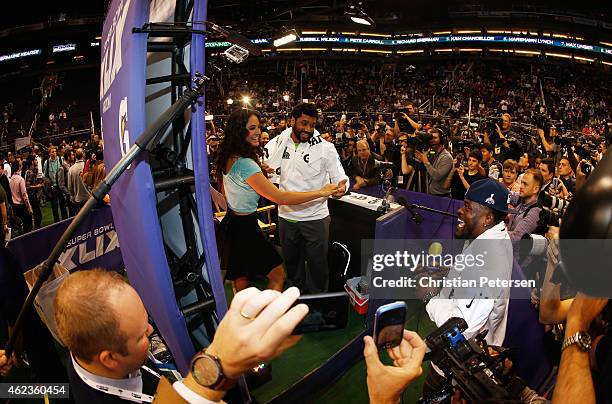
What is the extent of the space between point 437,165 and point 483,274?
4.09 metres

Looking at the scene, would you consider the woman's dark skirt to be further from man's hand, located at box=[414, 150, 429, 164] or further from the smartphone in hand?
man's hand, located at box=[414, 150, 429, 164]

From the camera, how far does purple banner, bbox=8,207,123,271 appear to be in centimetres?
475

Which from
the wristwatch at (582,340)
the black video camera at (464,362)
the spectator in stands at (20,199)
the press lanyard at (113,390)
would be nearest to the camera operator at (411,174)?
the black video camera at (464,362)

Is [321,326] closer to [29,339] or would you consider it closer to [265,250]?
[265,250]

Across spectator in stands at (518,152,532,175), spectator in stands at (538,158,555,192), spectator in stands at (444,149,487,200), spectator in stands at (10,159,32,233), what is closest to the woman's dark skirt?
spectator in stands at (444,149,487,200)

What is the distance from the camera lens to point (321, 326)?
1265 millimetres

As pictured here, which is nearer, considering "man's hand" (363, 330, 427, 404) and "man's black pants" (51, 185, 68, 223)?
"man's hand" (363, 330, 427, 404)

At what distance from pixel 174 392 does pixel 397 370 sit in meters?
0.67

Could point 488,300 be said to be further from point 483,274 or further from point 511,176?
point 511,176

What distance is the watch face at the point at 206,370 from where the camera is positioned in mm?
875

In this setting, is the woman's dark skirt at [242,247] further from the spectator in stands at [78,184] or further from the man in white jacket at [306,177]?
the spectator in stands at [78,184]

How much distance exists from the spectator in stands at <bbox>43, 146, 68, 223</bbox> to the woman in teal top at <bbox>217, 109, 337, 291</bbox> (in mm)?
7609

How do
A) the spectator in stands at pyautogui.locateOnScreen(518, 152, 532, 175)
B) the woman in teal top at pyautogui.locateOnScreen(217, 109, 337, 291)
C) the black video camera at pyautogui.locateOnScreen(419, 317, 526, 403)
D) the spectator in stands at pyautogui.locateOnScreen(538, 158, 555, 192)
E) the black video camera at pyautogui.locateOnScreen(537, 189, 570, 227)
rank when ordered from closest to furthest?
the black video camera at pyautogui.locateOnScreen(419, 317, 526, 403)
the black video camera at pyautogui.locateOnScreen(537, 189, 570, 227)
the woman in teal top at pyautogui.locateOnScreen(217, 109, 337, 291)
the spectator in stands at pyautogui.locateOnScreen(538, 158, 555, 192)
the spectator in stands at pyautogui.locateOnScreen(518, 152, 532, 175)

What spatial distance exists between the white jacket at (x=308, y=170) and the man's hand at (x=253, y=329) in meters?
3.29
